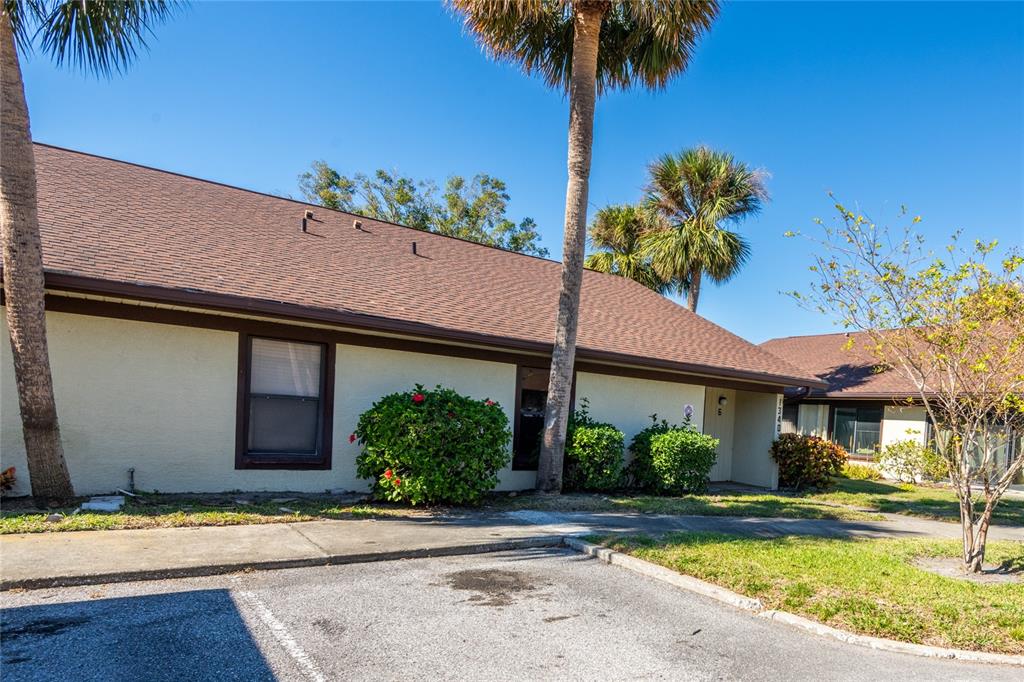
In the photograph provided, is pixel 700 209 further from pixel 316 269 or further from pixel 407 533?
pixel 407 533

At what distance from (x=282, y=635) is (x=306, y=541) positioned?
2.31 m

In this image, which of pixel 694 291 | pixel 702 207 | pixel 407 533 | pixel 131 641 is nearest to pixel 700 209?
pixel 702 207

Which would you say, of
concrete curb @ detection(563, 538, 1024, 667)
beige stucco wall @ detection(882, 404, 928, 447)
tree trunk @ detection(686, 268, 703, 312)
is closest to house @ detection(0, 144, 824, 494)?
concrete curb @ detection(563, 538, 1024, 667)

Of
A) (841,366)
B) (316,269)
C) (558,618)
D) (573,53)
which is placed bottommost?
(558,618)

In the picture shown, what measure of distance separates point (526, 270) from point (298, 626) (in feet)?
38.9

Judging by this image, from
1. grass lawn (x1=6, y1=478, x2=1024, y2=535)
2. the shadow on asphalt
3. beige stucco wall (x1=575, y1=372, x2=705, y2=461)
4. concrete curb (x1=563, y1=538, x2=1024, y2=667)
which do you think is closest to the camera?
the shadow on asphalt

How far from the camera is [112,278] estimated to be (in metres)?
7.79

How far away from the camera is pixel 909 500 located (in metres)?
14.0

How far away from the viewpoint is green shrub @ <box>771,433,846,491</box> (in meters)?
15.0

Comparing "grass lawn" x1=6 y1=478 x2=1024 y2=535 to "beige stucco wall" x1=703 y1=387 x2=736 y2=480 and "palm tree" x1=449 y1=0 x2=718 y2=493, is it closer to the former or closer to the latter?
"palm tree" x1=449 y1=0 x2=718 y2=493

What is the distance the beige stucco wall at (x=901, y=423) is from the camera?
59.0ft

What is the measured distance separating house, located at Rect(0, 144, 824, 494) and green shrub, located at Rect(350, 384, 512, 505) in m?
1.16

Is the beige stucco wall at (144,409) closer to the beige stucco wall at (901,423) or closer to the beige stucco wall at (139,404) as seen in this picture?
the beige stucco wall at (139,404)

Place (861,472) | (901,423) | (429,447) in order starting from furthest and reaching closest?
(861,472) → (901,423) → (429,447)
